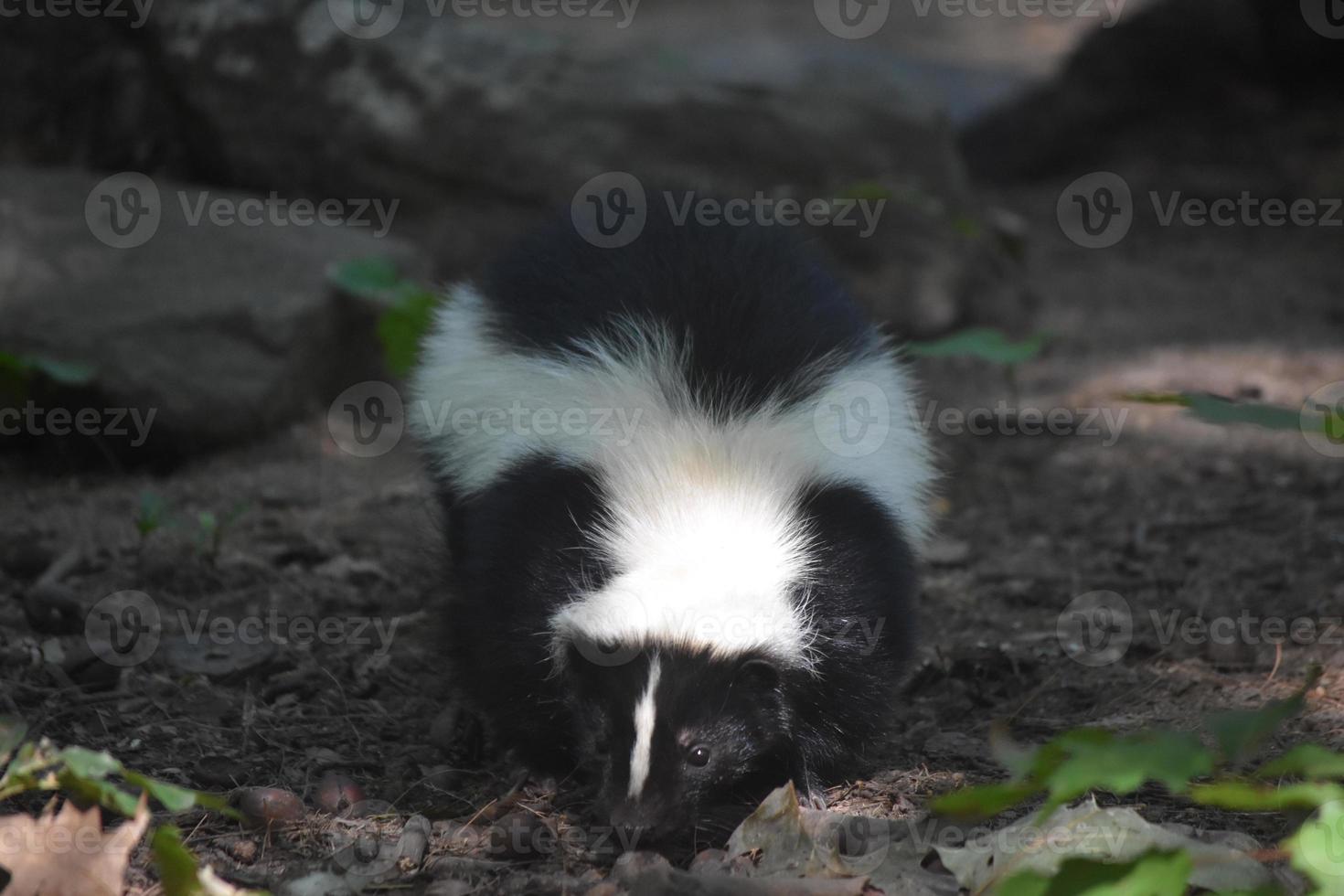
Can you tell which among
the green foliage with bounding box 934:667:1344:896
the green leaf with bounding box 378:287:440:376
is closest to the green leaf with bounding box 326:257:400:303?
the green leaf with bounding box 378:287:440:376

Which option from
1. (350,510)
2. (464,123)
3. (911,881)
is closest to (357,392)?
(350,510)

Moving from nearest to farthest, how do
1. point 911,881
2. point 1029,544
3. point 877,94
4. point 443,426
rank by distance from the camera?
point 911,881 < point 443,426 < point 1029,544 < point 877,94

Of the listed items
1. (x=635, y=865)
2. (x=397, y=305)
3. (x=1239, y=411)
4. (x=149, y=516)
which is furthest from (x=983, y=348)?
(x=149, y=516)

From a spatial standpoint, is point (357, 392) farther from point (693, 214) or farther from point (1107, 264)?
point (1107, 264)

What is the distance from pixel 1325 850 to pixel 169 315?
5.74 meters

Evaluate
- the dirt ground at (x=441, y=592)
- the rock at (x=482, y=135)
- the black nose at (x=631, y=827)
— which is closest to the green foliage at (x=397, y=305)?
the dirt ground at (x=441, y=592)

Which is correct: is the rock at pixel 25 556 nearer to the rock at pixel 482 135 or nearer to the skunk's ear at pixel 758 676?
the skunk's ear at pixel 758 676

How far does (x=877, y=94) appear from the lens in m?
9.23

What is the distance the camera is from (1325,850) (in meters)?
2.47

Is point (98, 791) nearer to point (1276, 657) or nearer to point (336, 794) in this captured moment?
point (336, 794)

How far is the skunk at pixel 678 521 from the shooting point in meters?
3.58

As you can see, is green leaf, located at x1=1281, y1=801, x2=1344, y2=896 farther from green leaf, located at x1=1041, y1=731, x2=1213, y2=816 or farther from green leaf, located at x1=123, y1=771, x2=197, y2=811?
green leaf, located at x1=123, y1=771, x2=197, y2=811

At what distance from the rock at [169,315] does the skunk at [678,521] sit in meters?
2.34

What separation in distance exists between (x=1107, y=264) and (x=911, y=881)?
7691mm
